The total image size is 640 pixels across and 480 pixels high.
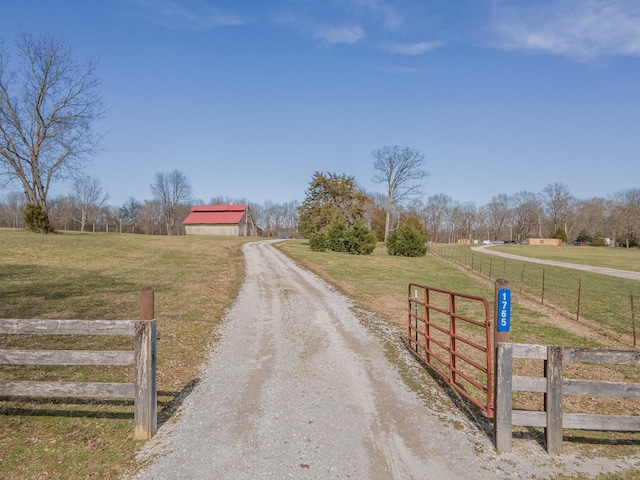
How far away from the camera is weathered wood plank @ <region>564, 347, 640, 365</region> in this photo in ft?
13.3

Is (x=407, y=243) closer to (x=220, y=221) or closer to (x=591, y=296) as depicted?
(x=591, y=296)

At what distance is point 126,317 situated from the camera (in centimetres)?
964

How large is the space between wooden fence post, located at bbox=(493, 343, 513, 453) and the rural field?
2.91 feet

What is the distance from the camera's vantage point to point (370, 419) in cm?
472

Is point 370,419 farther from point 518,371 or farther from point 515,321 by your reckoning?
point 515,321

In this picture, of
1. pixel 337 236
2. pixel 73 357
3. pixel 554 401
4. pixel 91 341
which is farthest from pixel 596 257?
pixel 73 357

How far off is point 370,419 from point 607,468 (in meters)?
2.55

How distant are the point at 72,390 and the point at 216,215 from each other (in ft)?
233

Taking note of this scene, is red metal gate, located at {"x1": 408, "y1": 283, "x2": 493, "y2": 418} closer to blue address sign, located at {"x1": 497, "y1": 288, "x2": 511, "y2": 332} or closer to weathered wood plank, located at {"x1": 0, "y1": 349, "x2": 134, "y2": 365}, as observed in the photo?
blue address sign, located at {"x1": 497, "y1": 288, "x2": 511, "y2": 332}

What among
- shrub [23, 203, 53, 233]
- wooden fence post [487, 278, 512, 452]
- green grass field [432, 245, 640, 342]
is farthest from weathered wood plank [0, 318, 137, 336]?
shrub [23, 203, 53, 233]

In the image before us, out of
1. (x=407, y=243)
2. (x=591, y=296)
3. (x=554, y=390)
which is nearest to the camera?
(x=554, y=390)

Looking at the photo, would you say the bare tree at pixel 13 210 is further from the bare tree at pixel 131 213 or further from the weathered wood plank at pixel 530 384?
the weathered wood plank at pixel 530 384

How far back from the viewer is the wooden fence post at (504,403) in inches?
162

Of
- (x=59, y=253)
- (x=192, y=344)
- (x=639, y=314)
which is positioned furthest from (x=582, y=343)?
(x=59, y=253)
